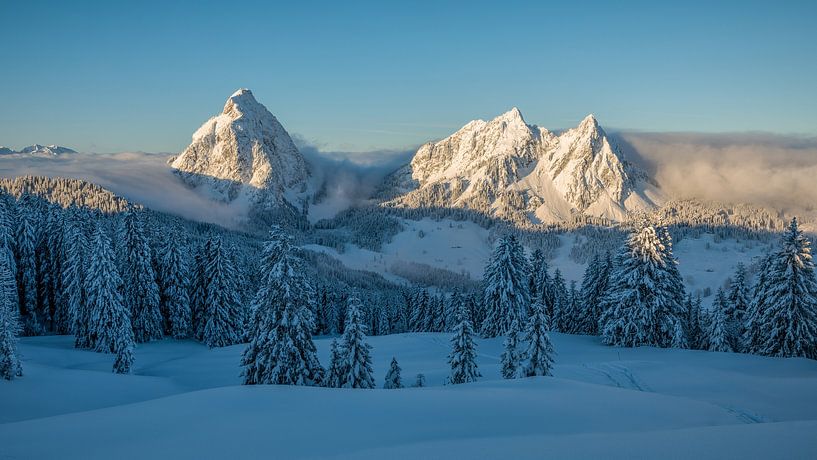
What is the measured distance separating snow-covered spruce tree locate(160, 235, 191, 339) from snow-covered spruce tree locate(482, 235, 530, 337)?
30.4 m

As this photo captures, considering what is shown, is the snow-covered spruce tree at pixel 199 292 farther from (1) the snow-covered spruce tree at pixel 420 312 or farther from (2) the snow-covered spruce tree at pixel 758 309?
(2) the snow-covered spruce tree at pixel 758 309

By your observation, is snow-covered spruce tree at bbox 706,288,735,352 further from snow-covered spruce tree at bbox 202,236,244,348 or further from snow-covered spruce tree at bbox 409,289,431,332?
snow-covered spruce tree at bbox 202,236,244,348

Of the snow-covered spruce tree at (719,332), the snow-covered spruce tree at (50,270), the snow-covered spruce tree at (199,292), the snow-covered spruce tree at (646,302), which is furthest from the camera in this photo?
the snow-covered spruce tree at (50,270)

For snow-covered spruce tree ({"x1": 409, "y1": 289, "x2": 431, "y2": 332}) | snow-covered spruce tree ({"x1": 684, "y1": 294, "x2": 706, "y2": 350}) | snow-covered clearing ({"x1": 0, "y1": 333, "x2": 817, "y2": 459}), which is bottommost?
snow-covered spruce tree ({"x1": 409, "y1": 289, "x2": 431, "y2": 332})

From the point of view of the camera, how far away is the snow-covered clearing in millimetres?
10180

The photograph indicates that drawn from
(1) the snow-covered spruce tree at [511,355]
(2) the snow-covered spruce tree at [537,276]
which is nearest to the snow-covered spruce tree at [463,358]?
(1) the snow-covered spruce tree at [511,355]

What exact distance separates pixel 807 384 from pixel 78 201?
19697cm

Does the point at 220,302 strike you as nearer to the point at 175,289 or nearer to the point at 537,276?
the point at 175,289

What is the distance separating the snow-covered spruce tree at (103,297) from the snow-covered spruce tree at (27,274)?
16224mm

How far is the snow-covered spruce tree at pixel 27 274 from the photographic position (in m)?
50.1

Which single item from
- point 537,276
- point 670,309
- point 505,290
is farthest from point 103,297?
point 670,309

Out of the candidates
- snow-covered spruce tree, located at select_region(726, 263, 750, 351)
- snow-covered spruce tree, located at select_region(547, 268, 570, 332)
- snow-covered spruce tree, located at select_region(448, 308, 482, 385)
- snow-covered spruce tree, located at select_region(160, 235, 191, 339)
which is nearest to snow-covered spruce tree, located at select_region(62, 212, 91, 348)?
snow-covered spruce tree, located at select_region(160, 235, 191, 339)

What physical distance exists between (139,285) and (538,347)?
3875 centimetres

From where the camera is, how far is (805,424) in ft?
36.6
